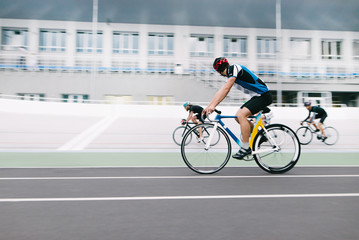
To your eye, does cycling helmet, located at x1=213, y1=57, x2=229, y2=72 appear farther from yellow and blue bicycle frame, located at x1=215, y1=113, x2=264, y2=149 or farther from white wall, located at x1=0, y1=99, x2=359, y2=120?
white wall, located at x1=0, y1=99, x2=359, y2=120

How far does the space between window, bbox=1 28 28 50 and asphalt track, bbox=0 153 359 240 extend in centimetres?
3298

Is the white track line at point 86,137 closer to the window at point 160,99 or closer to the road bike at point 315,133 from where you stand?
the road bike at point 315,133

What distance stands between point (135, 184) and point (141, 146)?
252 inches

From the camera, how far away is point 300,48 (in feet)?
126

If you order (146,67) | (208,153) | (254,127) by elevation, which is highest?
(146,67)

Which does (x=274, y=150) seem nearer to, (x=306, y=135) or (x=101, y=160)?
(x=101, y=160)

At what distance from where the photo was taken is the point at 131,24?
35938 millimetres

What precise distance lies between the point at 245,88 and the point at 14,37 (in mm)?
35143

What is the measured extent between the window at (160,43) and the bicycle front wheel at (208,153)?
31.2m

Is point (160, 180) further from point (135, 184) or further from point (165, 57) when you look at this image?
point (165, 57)

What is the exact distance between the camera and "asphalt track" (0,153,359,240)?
278cm

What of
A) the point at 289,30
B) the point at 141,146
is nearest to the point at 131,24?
the point at 289,30

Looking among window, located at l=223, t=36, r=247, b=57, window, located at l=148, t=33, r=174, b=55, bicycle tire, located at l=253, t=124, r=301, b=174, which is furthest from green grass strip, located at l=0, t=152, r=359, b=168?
window, located at l=223, t=36, r=247, b=57

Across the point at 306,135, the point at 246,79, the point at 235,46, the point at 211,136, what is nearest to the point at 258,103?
the point at 246,79
